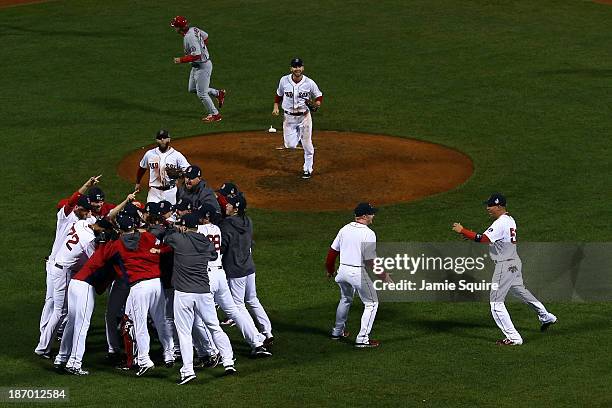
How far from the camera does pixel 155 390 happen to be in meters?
12.8

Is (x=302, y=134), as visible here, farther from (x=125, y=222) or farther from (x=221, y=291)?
(x=125, y=222)

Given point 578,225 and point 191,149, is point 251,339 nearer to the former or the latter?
point 578,225

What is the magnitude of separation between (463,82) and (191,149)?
7.54 m

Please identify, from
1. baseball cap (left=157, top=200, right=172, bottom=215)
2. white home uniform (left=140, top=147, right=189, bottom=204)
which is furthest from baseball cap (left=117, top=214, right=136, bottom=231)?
white home uniform (left=140, top=147, right=189, bottom=204)

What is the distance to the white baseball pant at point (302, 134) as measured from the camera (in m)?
20.6

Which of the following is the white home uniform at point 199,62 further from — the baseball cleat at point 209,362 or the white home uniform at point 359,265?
the baseball cleat at point 209,362

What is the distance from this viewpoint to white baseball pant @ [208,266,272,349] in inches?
534

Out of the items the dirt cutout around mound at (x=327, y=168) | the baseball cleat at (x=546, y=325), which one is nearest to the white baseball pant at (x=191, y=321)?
the baseball cleat at (x=546, y=325)

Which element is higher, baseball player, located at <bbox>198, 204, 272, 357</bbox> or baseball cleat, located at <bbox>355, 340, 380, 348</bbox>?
baseball player, located at <bbox>198, 204, 272, 357</bbox>

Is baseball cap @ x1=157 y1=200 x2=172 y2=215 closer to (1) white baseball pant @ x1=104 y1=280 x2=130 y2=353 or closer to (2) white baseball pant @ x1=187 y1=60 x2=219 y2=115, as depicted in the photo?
(1) white baseball pant @ x1=104 y1=280 x2=130 y2=353

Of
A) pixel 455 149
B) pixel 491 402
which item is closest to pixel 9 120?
pixel 455 149

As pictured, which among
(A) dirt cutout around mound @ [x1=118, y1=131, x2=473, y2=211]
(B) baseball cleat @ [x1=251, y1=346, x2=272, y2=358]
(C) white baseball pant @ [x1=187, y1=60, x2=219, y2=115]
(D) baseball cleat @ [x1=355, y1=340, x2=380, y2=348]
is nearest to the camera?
(B) baseball cleat @ [x1=251, y1=346, x2=272, y2=358]

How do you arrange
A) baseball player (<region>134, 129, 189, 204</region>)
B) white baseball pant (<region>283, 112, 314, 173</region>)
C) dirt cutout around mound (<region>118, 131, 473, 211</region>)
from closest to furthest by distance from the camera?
baseball player (<region>134, 129, 189, 204</region>) < dirt cutout around mound (<region>118, 131, 473, 211</region>) < white baseball pant (<region>283, 112, 314, 173</region>)

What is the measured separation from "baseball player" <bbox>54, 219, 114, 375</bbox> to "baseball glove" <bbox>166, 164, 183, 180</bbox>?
2.34m
